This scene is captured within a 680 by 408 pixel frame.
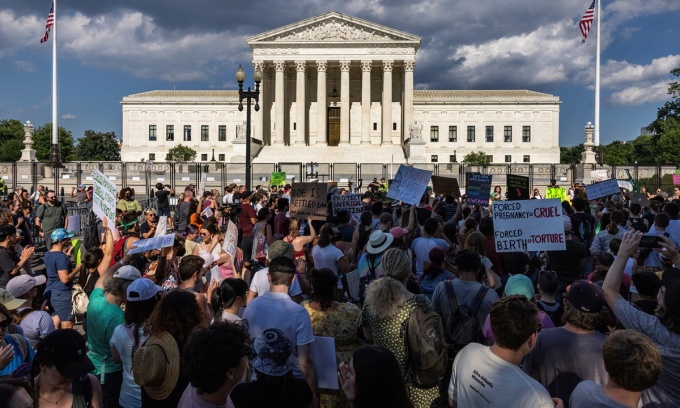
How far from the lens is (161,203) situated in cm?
1819

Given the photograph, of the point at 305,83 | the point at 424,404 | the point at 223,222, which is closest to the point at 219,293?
the point at 424,404

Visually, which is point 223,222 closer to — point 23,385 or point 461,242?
point 461,242

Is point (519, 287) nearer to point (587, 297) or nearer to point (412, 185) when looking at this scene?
point (587, 297)

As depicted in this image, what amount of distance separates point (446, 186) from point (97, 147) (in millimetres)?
107892

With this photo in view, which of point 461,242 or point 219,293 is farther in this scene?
point 461,242

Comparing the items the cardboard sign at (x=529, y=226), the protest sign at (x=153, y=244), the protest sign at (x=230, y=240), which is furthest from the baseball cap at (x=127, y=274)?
the cardboard sign at (x=529, y=226)

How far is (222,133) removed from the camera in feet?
276

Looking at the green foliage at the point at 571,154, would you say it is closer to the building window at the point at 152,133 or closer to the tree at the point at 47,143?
the building window at the point at 152,133

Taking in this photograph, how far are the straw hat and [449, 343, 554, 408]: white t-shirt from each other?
1757 millimetres

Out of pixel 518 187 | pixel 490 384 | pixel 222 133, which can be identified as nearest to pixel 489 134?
pixel 222 133

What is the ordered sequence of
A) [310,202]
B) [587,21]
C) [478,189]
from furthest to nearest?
1. [587,21]
2. [478,189]
3. [310,202]

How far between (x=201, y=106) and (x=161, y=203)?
68.6m

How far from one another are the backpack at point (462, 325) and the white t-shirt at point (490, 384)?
1.20 m

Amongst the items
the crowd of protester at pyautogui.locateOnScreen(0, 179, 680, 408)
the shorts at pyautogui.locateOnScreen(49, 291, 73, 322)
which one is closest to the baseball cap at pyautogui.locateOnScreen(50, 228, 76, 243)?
the shorts at pyautogui.locateOnScreen(49, 291, 73, 322)
